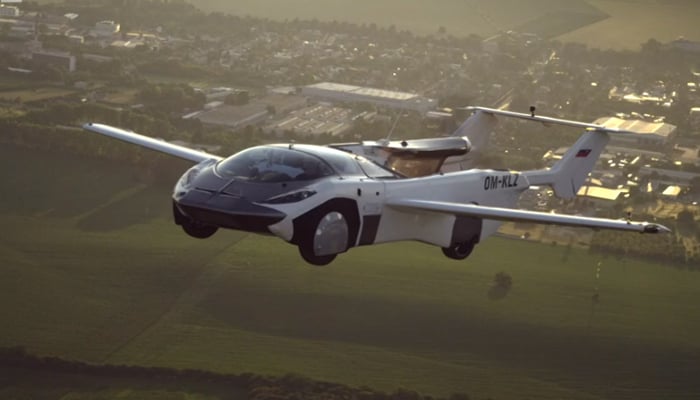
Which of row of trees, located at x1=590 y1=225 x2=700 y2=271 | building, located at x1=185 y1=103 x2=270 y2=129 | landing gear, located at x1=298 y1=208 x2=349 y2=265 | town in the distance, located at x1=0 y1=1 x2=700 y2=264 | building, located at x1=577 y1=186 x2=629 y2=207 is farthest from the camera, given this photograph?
building, located at x1=185 y1=103 x2=270 y2=129

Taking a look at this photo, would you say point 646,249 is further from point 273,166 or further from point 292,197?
point 292,197

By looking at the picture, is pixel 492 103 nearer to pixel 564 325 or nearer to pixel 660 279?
pixel 660 279

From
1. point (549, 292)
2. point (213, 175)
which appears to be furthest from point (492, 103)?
point (213, 175)

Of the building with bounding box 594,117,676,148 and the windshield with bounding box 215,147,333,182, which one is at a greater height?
the windshield with bounding box 215,147,333,182

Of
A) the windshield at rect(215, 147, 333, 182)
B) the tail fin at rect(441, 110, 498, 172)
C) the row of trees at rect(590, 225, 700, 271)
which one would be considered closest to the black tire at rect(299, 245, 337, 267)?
the windshield at rect(215, 147, 333, 182)

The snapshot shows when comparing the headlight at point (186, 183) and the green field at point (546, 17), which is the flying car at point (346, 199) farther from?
the green field at point (546, 17)

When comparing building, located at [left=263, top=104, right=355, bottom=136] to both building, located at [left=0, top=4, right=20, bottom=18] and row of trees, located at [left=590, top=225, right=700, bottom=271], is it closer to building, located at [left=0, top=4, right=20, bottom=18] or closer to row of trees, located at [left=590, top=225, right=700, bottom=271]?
row of trees, located at [left=590, top=225, right=700, bottom=271]
